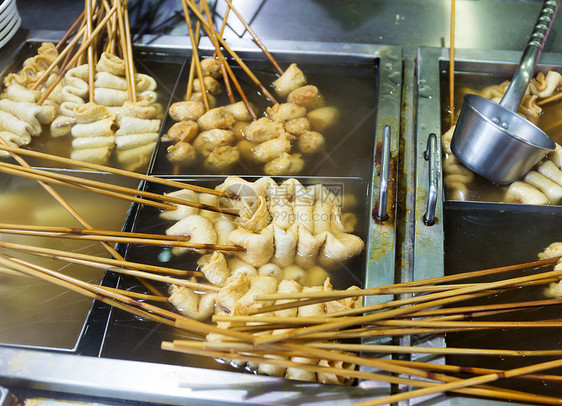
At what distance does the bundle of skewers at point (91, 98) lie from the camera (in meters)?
2.53

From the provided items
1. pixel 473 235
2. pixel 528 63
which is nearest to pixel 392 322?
pixel 473 235

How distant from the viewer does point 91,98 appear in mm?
2648

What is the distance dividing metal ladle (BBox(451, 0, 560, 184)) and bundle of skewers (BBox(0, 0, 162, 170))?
175 cm

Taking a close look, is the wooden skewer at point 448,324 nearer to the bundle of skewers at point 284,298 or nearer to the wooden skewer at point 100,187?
the bundle of skewers at point 284,298

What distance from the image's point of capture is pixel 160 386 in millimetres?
1604

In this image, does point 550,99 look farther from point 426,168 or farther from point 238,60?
point 238,60

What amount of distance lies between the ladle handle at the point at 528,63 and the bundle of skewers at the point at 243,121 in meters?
0.97

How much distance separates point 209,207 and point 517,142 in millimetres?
1531

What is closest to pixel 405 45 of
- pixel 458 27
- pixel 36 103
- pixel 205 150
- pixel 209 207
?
pixel 458 27

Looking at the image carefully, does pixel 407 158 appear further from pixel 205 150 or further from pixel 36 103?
pixel 36 103

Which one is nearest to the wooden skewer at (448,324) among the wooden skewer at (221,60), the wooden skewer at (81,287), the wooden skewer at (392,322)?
the wooden skewer at (392,322)

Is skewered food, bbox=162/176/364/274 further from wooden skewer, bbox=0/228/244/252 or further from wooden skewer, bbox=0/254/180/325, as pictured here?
wooden skewer, bbox=0/254/180/325

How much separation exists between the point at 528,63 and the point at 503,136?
0.64 metres

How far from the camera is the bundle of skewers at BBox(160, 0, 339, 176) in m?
2.47
